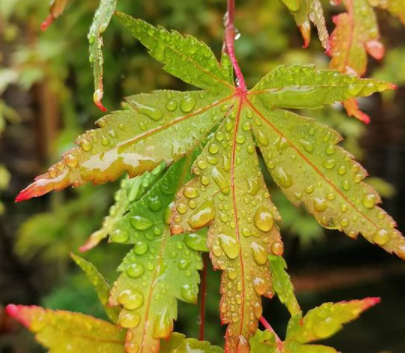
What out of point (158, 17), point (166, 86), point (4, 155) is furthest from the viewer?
point (4, 155)

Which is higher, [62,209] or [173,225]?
[173,225]

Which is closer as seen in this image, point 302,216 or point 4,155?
point 302,216

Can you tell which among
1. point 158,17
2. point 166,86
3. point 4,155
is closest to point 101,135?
point 158,17

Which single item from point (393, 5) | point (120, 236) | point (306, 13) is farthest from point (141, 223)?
point (393, 5)

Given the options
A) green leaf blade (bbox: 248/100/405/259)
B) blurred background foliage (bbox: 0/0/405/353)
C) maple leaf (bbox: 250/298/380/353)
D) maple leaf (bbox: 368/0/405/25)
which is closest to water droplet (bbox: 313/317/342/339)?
maple leaf (bbox: 250/298/380/353)

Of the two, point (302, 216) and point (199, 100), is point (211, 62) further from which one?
point (302, 216)

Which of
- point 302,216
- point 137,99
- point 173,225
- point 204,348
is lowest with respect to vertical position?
point 302,216

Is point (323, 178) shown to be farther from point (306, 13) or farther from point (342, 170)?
point (306, 13)

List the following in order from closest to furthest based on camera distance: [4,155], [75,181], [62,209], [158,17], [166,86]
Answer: [75,181] < [158,17] < [166,86] < [62,209] < [4,155]

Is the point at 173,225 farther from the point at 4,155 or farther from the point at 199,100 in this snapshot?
the point at 4,155
